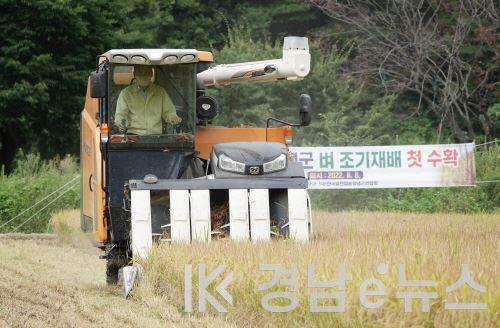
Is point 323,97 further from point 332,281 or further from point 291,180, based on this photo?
point 332,281

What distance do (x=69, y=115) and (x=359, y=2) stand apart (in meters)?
7.49

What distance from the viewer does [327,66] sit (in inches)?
1167

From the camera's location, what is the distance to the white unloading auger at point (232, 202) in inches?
425

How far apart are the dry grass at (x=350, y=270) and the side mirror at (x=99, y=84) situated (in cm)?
198

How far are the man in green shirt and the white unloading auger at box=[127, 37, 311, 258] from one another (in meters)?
0.62

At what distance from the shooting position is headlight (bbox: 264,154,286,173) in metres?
11.4

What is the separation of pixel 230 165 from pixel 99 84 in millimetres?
1469

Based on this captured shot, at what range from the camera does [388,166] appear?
68.4 ft

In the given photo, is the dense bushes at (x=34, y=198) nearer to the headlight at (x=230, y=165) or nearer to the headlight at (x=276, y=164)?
the headlight at (x=230, y=165)
